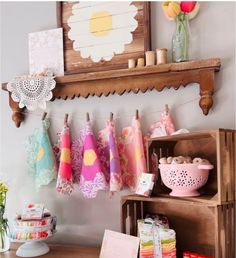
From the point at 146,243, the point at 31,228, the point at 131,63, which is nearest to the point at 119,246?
the point at 146,243

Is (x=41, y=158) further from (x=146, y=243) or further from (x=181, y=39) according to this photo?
(x=181, y=39)

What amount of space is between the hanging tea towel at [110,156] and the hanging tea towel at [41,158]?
25cm

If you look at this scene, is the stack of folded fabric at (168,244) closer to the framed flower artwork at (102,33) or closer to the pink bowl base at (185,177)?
the pink bowl base at (185,177)

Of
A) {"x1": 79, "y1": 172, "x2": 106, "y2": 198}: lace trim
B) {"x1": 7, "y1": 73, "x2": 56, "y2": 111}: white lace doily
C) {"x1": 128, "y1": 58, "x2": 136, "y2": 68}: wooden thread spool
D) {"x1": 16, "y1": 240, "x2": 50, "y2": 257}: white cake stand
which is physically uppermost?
{"x1": 128, "y1": 58, "x2": 136, "y2": 68}: wooden thread spool

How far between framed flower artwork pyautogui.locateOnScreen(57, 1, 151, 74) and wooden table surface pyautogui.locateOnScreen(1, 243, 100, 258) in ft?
2.59

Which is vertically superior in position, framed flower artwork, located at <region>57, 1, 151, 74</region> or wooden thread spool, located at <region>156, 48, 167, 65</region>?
framed flower artwork, located at <region>57, 1, 151, 74</region>

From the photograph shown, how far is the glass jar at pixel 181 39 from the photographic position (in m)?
1.52

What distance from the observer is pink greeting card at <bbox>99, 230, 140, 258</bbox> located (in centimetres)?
142

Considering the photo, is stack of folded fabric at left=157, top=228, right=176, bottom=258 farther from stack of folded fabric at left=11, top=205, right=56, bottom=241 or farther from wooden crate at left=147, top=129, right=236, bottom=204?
stack of folded fabric at left=11, top=205, right=56, bottom=241

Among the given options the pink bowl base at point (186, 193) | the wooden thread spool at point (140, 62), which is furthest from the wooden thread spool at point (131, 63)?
the pink bowl base at point (186, 193)

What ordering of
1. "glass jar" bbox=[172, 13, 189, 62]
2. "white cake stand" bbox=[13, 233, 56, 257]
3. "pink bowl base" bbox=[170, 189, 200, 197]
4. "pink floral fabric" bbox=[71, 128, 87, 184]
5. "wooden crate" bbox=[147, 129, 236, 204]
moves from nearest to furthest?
"wooden crate" bbox=[147, 129, 236, 204] < "pink bowl base" bbox=[170, 189, 200, 197] < "glass jar" bbox=[172, 13, 189, 62] < "white cake stand" bbox=[13, 233, 56, 257] < "pink floral fabric" bbox=[71, 128, 87, 184]

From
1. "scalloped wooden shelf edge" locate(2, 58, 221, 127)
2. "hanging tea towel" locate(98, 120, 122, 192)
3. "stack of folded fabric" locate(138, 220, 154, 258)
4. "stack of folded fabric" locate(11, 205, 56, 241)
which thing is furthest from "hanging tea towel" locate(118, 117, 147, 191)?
"stack of folded fabric" locate(11, 205, 56, 241)

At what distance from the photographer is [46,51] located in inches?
73.1

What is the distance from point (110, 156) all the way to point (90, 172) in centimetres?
12
